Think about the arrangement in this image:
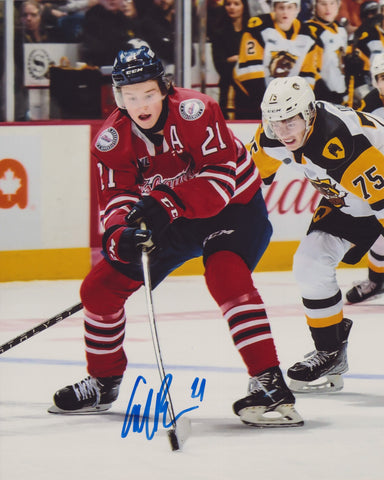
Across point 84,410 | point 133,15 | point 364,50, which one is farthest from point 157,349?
point 364,50

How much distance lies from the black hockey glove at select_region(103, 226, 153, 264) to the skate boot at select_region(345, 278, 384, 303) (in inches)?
107

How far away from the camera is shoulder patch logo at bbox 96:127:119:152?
3846mm

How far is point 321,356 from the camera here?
4.46 metres

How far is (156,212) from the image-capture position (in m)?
3.70

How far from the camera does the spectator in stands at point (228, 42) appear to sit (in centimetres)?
750

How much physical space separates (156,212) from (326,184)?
888mm

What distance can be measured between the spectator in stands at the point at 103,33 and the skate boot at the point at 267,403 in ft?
11.8

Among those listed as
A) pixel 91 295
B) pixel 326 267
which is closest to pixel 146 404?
pixel 91 295

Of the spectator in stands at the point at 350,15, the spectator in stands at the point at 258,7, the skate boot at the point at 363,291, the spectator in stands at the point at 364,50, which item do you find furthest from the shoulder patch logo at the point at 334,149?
the spectator in stands at the point at 350,15

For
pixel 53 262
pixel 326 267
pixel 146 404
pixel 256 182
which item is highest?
pixel 256 182

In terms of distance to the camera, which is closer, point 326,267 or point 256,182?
point 256,182

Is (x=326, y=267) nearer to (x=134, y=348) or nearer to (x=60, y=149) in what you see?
(x=134, y=348)

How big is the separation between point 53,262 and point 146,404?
2.98 m
